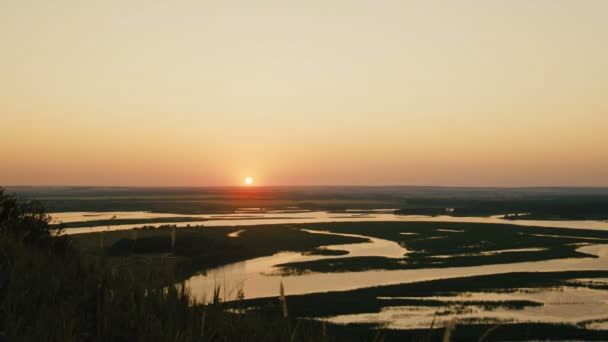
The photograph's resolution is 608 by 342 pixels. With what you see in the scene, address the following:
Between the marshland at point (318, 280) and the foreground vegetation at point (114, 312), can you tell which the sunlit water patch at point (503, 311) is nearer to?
the marshland at point (318, 280)

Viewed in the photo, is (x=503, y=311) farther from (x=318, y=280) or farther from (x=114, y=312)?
(x=114, y=312)

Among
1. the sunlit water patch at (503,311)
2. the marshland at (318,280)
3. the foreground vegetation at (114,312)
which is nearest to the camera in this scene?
the foreground vegetation at (114,312)

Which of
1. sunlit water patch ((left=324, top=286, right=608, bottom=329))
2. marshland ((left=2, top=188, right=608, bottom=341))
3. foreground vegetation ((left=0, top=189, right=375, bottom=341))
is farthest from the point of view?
sunlit water patch ((left=324, top=286, right=608, bottom=329))

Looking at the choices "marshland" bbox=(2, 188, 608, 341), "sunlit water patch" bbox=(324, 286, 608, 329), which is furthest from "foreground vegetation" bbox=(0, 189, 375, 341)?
"sunlit water patch" bbox=(324, 286, 608, 329)

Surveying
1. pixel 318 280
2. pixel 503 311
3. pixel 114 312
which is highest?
pixel 114 312

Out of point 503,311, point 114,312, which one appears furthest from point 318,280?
point 114,312

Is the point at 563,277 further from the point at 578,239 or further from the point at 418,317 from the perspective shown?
the point at 578,239

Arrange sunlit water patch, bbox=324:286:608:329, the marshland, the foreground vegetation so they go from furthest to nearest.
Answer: sunlit water patch, bbox=324:286:608:329, the marshland, the foreground vegetation

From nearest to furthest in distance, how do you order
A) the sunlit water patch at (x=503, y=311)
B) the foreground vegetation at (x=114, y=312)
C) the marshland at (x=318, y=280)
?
1. the foreground vegetation at (x=114, y=312)
2. the marshland at (x=318, y=280)
3. the sunlit water patch at (x=503, y=311)

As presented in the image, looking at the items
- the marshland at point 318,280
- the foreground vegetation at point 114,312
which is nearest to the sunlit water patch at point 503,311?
the marshland at point 318,280

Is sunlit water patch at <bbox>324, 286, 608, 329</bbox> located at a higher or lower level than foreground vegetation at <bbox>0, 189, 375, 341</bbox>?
lower

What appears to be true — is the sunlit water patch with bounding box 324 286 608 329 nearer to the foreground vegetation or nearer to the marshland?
the marshland
